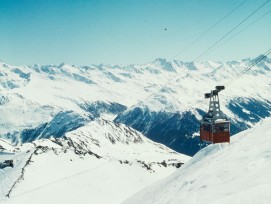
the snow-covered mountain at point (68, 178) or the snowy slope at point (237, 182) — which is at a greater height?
the snowy slope at point (237, 182)

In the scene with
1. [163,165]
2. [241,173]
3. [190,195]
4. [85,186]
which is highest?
[241,173]

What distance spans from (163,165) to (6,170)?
56.2m

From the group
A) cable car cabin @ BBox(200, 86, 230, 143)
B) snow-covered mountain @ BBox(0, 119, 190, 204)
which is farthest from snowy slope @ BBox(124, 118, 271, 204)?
snow-covered mountain @ BBox(0, 119, 190, 204)

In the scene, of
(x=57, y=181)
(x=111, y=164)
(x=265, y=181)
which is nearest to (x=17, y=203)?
(x=57, y=181)

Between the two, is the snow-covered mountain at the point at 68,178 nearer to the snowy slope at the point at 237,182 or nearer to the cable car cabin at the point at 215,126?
the cable car cabin at the point at 215,126

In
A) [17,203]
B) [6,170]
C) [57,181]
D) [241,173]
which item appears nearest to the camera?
[241,173]

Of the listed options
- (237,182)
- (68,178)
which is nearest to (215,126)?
(237,182)

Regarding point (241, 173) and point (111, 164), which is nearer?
point (241, 173)

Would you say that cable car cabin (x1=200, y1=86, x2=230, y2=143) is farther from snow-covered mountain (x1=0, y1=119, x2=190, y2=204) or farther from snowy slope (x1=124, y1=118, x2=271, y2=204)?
snow-covered mountain (x1=0, y1=119, x2=190, y2=204)

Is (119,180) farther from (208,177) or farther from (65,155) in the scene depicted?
(208,177)

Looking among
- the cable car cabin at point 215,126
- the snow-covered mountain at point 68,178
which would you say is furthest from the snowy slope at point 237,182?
the snow-covered mountain at point 68,178

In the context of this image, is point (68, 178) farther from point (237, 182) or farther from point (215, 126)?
point (237, 182)

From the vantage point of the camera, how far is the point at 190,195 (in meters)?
19.9

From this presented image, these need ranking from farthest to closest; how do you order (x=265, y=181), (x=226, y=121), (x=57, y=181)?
(x=57, y=181), (x=226, y=121), (x=265, y=181)
